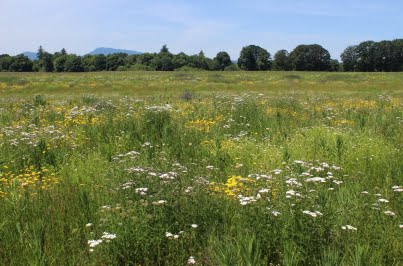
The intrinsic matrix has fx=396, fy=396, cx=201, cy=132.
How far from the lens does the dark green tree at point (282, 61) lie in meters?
121

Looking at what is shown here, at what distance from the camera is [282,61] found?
12194 centimetres

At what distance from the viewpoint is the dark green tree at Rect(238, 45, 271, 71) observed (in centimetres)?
12588

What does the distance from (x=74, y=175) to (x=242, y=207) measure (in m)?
2.92

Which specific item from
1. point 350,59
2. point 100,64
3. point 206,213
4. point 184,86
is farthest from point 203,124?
point 350,59

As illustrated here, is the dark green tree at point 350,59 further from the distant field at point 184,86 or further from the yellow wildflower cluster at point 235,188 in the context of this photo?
the yellow wildflower cluster at point 235,188

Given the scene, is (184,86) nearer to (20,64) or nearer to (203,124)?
(203,124)

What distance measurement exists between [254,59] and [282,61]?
10173 millimetres

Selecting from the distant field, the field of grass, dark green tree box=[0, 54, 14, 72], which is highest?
dark green tree box=[0, 54, 14, 72]

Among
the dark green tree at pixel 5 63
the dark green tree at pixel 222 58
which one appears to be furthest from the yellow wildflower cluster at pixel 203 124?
the dark green tree at pixel 222 58

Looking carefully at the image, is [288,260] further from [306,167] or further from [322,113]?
[322,113]

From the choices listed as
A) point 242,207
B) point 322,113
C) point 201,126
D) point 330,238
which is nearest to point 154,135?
point 201,126

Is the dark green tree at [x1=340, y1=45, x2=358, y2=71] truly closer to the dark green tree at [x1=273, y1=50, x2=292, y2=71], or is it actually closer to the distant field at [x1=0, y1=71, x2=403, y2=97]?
the dark green tree at [x1=273, y1=50, x2=292, y2=71]

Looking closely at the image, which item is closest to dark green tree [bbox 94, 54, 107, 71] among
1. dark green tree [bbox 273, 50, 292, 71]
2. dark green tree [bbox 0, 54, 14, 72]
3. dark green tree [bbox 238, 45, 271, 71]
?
dark green tree [bbox 0, 54, 14, 72]

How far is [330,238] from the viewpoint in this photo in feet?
12.6
